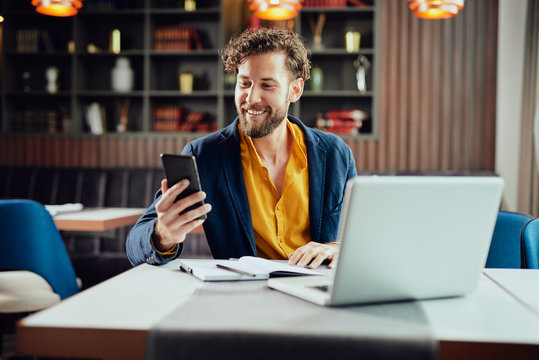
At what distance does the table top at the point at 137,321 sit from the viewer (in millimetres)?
778

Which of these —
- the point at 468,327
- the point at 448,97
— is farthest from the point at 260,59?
the point at 448,97

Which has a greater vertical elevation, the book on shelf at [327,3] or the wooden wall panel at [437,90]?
the book on shelf at [327,3]

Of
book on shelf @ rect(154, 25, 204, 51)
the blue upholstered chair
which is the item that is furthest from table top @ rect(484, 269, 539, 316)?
book on shelf @ rect(154, 25, 204, 51)

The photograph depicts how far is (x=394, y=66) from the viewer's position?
4535mm

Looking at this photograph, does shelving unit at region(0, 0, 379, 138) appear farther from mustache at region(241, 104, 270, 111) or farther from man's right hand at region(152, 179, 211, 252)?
man's right hand at region(152, 179, 211, 252)

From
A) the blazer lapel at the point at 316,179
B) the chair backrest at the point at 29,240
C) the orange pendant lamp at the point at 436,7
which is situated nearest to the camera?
the blazer lapel at the point at 316,179

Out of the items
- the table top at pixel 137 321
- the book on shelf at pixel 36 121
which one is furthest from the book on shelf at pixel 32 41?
the table top at pixel 137 321

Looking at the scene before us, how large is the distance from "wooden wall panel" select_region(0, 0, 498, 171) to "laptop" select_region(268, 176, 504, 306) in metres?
3.61

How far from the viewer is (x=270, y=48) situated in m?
1.84

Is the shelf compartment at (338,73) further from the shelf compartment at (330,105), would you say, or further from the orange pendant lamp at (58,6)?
the orange pendant lamp at (58,6)

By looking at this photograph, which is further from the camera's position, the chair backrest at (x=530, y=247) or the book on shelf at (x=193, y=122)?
the book on shelf at (x=193, y=122)

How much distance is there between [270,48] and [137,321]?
1249 millimetres

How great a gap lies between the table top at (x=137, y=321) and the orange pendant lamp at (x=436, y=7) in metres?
2.36

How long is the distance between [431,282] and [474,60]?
3.99m
